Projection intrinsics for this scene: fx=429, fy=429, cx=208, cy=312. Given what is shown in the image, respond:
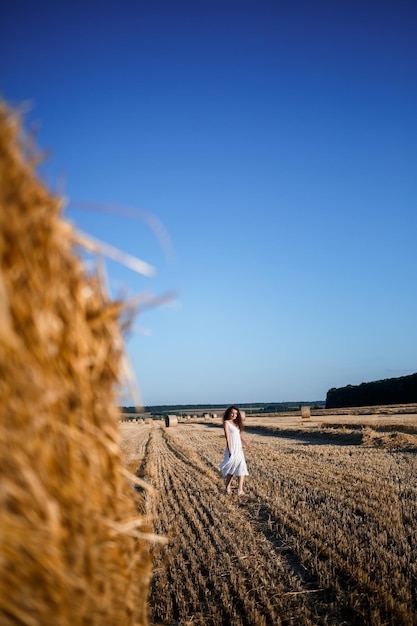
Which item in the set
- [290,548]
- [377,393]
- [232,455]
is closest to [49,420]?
[290,548]

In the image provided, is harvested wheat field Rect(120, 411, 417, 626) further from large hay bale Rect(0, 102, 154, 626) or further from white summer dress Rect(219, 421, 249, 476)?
large hay bale Rect(0, 102, 154, 626)

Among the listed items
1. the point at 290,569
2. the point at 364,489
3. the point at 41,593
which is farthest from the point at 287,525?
the point at 41,593

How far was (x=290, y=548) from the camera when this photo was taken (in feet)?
19.6

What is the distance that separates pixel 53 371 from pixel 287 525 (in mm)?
6273

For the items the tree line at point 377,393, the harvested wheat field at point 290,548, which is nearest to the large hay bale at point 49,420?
the harvested wheat field at point 290,548

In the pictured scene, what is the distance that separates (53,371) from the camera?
188 cm

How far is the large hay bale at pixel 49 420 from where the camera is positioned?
1703 millimetres

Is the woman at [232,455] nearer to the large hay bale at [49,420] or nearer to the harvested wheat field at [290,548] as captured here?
the harvested wheat field at [290,548]

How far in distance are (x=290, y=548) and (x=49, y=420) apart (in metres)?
5.35

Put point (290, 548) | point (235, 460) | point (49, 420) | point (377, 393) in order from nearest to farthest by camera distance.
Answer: point (49, 420)
point (290, 548)
point (235, 460)
point (377, 393)

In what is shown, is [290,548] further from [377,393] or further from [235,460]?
[377,393]


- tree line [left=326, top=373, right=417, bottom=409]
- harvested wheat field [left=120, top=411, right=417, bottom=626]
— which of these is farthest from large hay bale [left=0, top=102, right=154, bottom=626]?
tree line [left=326, top=373, right=417, bottom=409]

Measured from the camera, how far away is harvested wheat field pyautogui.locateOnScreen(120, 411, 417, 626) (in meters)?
4.29

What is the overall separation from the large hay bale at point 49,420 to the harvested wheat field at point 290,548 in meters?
0.85
